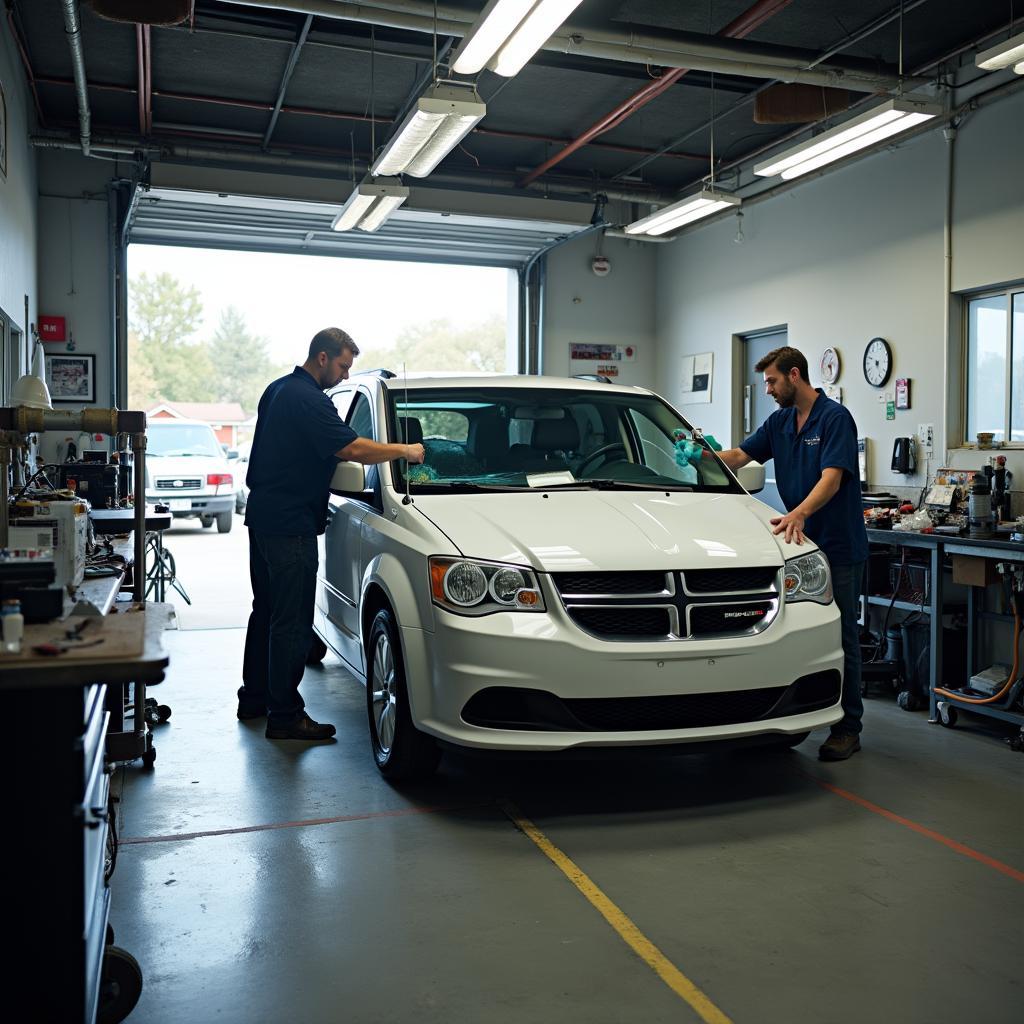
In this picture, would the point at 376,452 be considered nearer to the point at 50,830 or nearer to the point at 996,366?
the point at 50,830

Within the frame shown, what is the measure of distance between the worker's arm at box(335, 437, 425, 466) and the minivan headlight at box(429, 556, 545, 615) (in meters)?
0.76

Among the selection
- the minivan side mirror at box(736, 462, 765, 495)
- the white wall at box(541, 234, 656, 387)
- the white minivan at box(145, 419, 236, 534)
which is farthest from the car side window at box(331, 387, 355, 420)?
the white minivan at box(145, 419, 236, 534)

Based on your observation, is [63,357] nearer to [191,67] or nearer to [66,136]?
[66,136]

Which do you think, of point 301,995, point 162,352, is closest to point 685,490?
point 301,995

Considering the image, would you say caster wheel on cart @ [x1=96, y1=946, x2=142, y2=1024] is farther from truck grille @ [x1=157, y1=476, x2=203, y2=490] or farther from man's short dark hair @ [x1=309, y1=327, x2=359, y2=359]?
truck grille @ [x1=157, y1=476, x2=203, y2=490]

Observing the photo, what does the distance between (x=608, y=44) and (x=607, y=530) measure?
358 centimetres

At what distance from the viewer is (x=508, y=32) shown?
4996 mm

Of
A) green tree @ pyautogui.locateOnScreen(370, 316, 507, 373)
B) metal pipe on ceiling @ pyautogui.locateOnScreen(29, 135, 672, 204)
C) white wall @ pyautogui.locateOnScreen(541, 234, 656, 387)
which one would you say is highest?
green tree @ pyautogui.locateOnScreen(370, 316, 507, 373)

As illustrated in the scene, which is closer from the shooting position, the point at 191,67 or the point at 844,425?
the point at 844,425

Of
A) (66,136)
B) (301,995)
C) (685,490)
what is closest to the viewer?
(301,995)

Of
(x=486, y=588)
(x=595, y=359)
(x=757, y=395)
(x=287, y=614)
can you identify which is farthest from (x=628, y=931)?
(x=595, y=359)

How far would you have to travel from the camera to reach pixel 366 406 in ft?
16.4

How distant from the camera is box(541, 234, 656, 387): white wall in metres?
11.5

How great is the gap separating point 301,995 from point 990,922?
188cm
